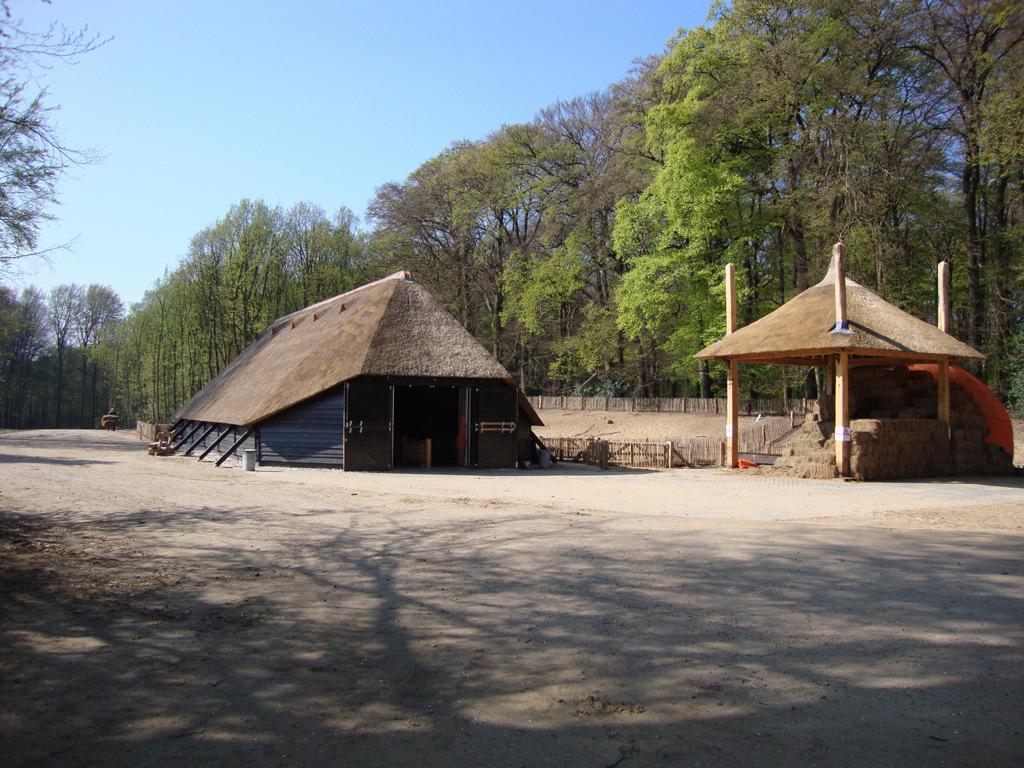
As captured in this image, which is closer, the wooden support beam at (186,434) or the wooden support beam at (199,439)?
the wooden support beam at (199,439)

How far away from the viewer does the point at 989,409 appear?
23484 millimetres

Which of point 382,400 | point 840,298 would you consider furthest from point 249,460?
point 840,298

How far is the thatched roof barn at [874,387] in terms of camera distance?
67.0 feet

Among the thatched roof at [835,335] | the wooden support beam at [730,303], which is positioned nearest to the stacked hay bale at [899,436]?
the thatched roof at [835,335]

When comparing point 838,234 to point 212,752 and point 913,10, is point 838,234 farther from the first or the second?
point 212,752

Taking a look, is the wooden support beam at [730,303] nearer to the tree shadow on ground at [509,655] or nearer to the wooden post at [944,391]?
the wooden post at [944,391]

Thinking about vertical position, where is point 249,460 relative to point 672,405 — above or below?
below

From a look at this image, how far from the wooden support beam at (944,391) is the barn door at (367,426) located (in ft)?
53.7

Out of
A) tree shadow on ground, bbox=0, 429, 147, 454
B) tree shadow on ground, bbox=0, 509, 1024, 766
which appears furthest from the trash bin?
tree shadow on ground, bbox=0, 509, 1024, 766

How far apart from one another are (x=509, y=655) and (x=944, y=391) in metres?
21.1

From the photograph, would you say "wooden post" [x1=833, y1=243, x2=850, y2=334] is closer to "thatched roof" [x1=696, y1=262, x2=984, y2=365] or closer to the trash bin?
"thatched roof" [x1=696, y1=262, x2=984, y2=365]

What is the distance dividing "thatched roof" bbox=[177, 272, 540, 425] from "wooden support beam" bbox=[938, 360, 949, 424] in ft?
40.9

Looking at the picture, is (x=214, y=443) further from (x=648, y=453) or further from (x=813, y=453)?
(x=813, y=453)

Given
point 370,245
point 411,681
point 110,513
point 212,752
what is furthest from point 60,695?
point 370,245
